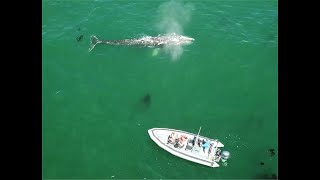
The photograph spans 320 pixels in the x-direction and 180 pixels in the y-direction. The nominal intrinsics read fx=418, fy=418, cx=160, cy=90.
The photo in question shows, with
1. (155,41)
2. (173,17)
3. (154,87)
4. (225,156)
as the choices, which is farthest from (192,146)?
(173,17)

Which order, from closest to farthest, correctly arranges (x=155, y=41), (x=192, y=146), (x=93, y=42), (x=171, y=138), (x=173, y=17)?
(x=192, y=146) → (x=171, y=138) → (x=155, y=41) → (x=93, y=42) → (x=173, y=17)

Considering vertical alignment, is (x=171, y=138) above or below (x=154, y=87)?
below

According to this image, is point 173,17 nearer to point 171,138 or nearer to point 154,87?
point 154,87

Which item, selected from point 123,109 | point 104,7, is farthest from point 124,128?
point 104,7

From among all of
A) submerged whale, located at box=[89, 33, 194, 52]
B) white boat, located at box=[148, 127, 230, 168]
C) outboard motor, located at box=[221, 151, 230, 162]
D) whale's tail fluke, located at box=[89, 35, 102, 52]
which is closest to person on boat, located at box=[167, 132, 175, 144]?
white boat, located at box=[148, 127, 230, 168]

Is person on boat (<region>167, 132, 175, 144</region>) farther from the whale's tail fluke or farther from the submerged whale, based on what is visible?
the whale's tail fluke

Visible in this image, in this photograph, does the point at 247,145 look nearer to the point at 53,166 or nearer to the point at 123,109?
the point at 123,109
